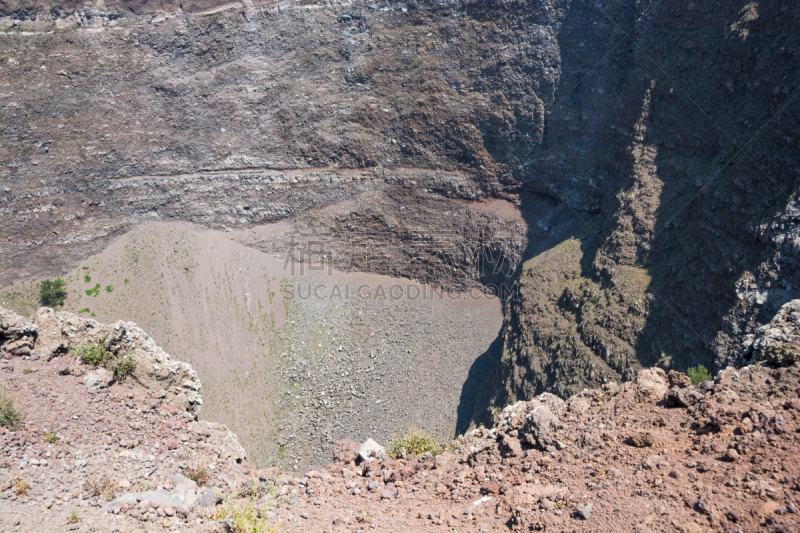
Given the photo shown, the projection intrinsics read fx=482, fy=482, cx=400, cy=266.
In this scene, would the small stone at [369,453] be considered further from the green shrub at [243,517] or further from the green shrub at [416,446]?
the green shrub at [243,517]

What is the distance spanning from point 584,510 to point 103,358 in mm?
10247

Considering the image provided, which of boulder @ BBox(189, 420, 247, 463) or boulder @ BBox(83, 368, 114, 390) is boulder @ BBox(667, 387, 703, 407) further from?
boulder @ BBox(83, 368, 114, 390)

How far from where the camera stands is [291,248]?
115 feet

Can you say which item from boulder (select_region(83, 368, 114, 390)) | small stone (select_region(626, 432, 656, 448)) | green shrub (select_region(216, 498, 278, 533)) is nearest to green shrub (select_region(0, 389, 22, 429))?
boulder (select_region(83, 368, 114, 390))

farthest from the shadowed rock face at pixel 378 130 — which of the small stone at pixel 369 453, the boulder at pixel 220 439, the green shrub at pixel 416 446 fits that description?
the boulder at pixel 220 439

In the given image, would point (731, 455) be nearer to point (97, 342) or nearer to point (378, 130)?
point (97, 342)

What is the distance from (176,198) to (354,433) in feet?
67.5

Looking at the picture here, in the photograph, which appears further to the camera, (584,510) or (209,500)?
(209,500)

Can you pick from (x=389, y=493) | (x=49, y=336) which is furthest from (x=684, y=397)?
(x=49, y=336)

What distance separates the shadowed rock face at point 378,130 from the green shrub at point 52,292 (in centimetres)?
125

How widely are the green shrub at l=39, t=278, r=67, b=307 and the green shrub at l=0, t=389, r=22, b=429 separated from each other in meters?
25.4

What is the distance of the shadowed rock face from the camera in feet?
83.7

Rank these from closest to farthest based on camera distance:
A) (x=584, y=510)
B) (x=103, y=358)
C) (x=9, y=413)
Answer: (x=584, y=510), (x=9, y=413), (x=103, y=358)

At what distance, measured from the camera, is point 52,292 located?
30.5 metres
